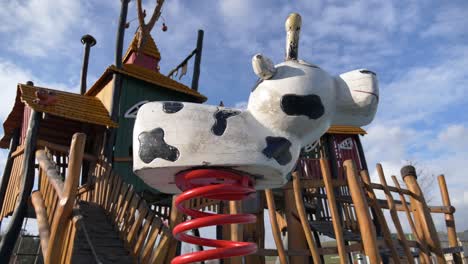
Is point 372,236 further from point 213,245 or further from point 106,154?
point 106,154

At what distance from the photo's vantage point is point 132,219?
16.5ft

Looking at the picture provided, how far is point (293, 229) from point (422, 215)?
1934 mm

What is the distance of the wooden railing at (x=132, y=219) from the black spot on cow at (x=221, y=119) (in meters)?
2.75

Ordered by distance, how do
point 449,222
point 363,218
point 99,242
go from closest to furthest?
1. point 363,218
2. point 99,242
3. point 449,222

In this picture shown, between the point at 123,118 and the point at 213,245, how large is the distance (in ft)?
21.5

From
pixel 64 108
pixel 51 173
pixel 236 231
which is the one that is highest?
pixel 64 108

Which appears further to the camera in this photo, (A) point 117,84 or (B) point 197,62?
(B) point 197,62

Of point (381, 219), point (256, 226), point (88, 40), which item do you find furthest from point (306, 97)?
point (88, 40)

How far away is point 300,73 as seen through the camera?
6.45ft

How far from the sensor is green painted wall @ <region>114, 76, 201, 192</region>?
7586mm

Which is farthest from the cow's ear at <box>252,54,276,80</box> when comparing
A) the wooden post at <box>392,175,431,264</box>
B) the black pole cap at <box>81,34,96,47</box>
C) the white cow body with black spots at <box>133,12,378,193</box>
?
the black pole cap at <box>81,34,96,47</box>

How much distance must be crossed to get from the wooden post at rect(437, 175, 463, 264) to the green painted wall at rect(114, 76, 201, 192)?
5.32 m

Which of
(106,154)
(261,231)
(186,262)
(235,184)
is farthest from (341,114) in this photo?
(106,154)

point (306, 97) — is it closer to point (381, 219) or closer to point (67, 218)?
point (67, 218)
